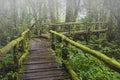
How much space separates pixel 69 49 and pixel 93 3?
20640mm

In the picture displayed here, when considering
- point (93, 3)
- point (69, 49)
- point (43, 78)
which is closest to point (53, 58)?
point (69, 49)

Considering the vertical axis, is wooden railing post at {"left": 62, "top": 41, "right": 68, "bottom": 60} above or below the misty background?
below

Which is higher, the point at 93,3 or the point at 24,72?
the point at 93,3

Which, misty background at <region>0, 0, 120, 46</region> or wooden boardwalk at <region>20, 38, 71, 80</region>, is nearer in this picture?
wooden boardwalk at <region>20, 38, 71, 80</region>

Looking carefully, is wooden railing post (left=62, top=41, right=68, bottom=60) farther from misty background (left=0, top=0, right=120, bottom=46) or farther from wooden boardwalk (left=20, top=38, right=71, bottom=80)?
misty background (left=0, top=0, right=120, bottom=46)

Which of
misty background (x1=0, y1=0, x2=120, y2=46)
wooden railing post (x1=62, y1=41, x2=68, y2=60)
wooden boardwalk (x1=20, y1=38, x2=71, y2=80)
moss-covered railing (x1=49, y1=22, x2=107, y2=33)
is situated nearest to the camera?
wooden boardwalk (x1=20, y1=38, x2=71, y2=80)

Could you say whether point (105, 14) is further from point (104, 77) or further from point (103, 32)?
point (104, 77)

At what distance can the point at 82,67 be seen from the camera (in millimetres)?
7387

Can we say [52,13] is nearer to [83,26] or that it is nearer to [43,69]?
[83,26]

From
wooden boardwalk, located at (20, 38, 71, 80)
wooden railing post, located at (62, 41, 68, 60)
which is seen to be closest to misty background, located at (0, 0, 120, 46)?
wooden boardwalk, located at (20, 38, 71, 80)

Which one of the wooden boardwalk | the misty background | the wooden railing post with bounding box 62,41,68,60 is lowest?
the wooden boardwalk

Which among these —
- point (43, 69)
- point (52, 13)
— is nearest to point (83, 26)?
point (52, 13)

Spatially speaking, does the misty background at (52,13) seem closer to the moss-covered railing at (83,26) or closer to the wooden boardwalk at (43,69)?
the moss-covered railing at (83,26)

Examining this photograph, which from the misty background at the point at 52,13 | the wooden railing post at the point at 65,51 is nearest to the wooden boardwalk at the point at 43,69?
the wooden railing post at the point at 65,51
